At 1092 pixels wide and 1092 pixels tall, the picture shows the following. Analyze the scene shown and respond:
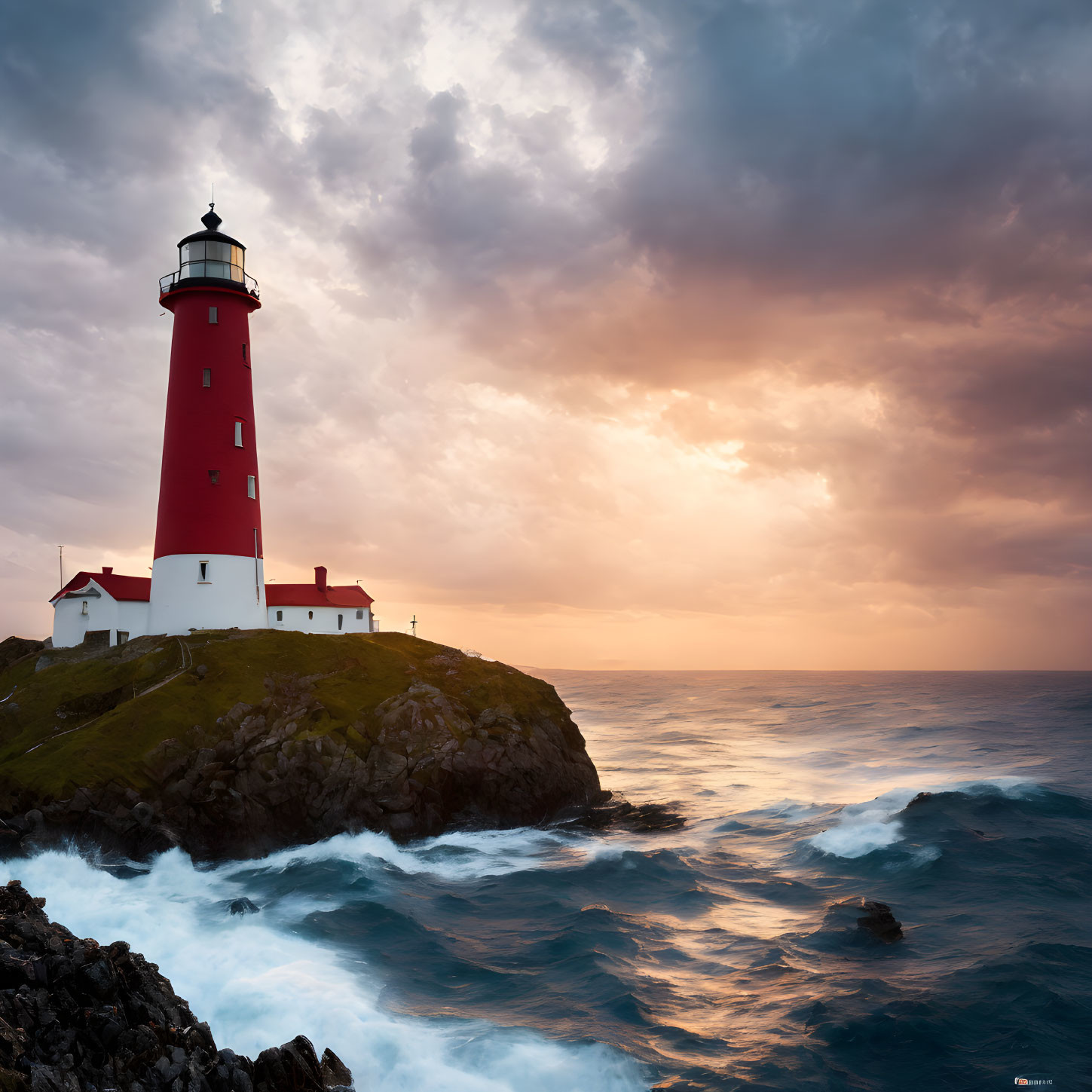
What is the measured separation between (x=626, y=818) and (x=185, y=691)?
20.1 m

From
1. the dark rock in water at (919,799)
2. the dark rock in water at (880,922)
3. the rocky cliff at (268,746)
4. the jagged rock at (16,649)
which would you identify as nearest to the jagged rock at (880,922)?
the dark rock in water at (880,922)

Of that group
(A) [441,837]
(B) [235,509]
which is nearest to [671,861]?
(A) [441,837]

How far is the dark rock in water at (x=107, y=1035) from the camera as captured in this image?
1205 centimetres

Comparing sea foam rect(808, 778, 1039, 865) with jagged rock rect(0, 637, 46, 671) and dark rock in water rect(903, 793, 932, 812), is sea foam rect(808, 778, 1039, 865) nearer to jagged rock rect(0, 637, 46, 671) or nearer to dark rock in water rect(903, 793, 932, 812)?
dark rock in water rect(903, 793, 932, 812)

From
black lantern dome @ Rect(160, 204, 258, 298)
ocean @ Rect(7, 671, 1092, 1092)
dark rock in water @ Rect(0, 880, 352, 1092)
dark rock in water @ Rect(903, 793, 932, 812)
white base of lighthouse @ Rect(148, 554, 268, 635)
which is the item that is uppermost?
black lantern dome @ Rect(160, 204, 258, 298)

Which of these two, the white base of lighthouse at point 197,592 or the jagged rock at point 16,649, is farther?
the jagged rock at point 16,649

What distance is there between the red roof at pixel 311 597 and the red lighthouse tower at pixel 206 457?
4.65 m

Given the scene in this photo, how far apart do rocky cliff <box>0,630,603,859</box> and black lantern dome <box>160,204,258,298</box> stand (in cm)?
1808

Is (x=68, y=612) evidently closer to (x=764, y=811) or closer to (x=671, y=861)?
(x=671, y=861)

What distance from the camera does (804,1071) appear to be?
15.7 m

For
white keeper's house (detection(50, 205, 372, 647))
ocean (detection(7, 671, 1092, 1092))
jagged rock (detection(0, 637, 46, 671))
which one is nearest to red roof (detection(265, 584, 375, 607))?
white keeper's house (detection(50, 205, 372, 647))

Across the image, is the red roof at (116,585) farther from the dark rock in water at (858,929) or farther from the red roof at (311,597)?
the dark rock in water at (858,929)

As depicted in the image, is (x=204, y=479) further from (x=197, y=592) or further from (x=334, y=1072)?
(x=334, y=1072)

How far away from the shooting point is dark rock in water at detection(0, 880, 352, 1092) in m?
12.1
